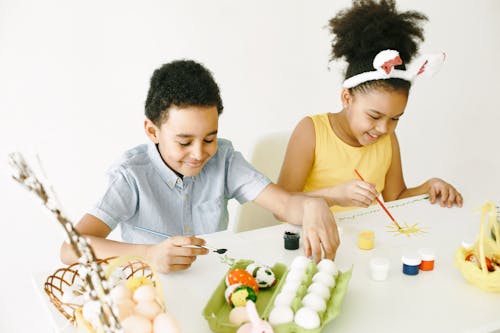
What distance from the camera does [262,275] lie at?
34.4 inches

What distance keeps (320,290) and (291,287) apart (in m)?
0.05

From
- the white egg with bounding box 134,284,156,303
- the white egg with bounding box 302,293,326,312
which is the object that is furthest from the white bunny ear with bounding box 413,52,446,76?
the white egg with bounding box 134,284,156,303

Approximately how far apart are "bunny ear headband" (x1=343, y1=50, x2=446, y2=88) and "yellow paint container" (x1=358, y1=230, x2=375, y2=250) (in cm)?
49

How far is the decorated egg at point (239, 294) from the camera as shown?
2.60ft

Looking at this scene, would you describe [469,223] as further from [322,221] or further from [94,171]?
[94,171]

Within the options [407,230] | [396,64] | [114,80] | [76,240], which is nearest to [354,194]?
[407,230]

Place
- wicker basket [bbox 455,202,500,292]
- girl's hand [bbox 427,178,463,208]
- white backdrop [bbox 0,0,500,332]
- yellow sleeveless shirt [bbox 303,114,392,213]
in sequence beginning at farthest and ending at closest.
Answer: white backdrop [bbox 0,0,500,332], yellow sleeveless shirt [bbox 303,114,392,213], girl's hand [bbox 427,178,463,208], wicker basket [bbox 455,202,500,292]

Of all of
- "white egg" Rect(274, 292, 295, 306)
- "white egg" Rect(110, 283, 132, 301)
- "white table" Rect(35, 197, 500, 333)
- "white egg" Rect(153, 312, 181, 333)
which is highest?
"white egg" Rect(110, 283, 132, 301)

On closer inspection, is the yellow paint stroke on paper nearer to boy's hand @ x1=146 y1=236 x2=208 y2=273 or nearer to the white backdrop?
the white backdrop

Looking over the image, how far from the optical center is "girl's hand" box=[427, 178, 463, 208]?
1.30m

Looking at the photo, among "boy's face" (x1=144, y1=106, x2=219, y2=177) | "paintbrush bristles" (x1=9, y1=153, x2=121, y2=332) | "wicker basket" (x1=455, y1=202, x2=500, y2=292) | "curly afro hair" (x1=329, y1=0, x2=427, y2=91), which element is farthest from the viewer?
"curly afro hair" (x1=329, y1=0, x2=427, y2=91)

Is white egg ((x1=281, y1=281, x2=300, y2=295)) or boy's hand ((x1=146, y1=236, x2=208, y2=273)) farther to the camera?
boy's hand ((x1=146, y1=236, x2=208, y2=273))

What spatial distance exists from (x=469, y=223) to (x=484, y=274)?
34cm

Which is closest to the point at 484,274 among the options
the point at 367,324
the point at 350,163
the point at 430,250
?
the point at 430,250
